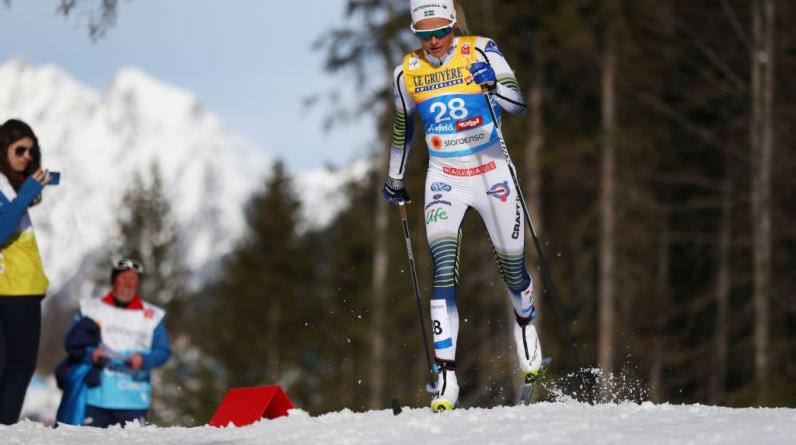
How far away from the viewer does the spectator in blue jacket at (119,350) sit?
8.88 m

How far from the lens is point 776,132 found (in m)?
23.7

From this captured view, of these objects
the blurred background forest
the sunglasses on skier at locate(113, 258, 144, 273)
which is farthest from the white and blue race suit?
the blurred background forest

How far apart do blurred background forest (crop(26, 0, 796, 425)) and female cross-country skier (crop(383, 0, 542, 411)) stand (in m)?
13.3

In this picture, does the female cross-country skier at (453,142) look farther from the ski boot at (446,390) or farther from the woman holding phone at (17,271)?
the woman holding phone at (17,271)

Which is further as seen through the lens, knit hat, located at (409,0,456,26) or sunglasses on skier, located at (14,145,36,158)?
sunglasses on skier, located at (14,145,36,158)

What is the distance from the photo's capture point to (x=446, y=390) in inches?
280

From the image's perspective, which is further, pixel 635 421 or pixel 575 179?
pixel 575 179

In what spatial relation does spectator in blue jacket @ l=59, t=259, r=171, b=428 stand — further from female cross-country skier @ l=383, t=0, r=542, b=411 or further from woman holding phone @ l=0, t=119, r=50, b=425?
female cross-country skier @ l=383, t=0, r=542, b=411

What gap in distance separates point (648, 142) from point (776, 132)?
10.6ft

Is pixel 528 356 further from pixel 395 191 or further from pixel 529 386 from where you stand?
pixel 395 191

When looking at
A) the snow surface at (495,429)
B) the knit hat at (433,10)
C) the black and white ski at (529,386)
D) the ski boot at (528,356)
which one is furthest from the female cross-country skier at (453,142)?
the snow surface at (495,429)

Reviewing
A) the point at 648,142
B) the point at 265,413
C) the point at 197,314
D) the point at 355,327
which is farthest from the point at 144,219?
the point at 265,413

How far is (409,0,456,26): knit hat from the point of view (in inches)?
288

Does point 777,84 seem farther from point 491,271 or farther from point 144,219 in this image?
point 144,219
